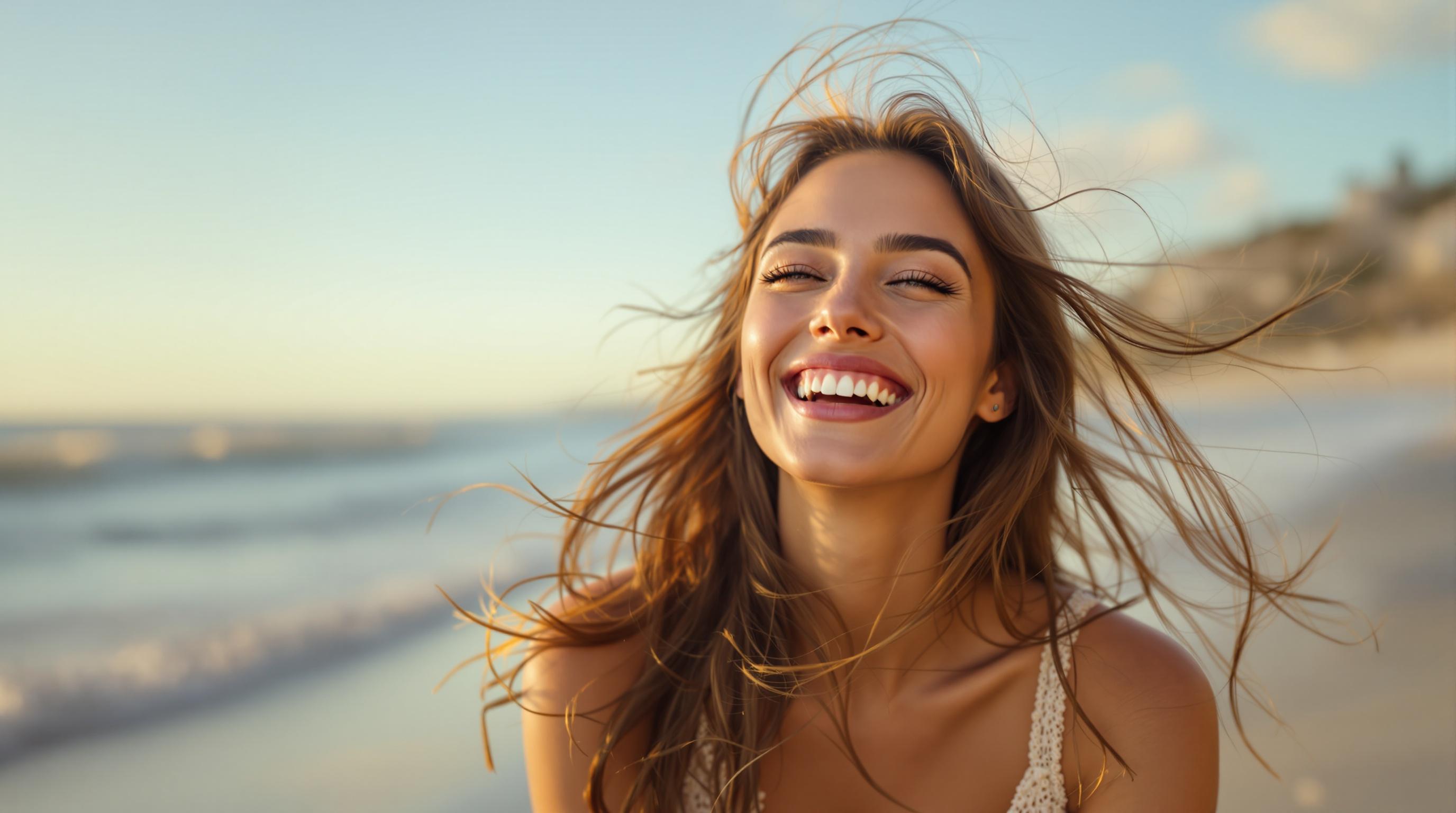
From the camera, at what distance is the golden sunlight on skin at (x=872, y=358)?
2.01 metres

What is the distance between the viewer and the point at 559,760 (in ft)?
7.07

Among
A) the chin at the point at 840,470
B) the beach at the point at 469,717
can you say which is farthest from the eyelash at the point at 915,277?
the beach at the point at 469,717

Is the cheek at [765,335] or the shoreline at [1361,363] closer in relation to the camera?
the cheek at [765,335]

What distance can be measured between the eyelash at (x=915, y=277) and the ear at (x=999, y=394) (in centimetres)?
33

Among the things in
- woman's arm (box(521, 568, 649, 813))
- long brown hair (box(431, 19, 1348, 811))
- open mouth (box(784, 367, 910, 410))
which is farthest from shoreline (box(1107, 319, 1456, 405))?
woman's arm (box(521, 568, 649, 813))

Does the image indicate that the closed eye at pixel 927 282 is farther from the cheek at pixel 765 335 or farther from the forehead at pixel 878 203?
the cheek at pixel 765 335

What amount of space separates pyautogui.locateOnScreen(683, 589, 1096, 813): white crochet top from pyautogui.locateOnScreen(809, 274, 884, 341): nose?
0.99m

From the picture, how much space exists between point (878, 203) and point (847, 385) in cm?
50

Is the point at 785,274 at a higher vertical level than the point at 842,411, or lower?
higher

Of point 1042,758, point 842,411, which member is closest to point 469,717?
point 1042,758

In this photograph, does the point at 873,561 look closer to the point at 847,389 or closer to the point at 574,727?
the point at 847,389

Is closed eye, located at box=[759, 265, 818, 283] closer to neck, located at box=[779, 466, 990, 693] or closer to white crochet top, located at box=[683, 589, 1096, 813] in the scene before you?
neck, located at box=[779, 466, 990, 693]

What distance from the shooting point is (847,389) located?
1.97 m

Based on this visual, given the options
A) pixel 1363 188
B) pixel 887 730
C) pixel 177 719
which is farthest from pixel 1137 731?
pixel 1363 188
